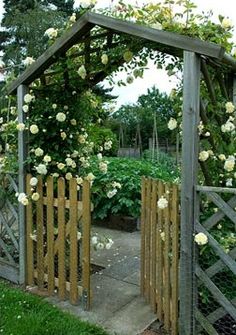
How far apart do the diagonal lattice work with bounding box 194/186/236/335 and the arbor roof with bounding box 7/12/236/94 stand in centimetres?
86

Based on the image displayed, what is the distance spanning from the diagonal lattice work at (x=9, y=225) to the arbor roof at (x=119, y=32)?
3.05ft

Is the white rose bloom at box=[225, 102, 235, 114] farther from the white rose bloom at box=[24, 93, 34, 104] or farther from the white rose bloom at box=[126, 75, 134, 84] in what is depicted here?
the white rose bloom at box=[24, 93, 34, 104]

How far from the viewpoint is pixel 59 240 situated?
3.38 meters

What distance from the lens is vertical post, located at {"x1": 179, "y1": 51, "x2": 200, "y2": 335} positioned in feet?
8.21

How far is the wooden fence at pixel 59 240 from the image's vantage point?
318 centimetres

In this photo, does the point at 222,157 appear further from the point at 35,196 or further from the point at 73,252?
the point at 35,196

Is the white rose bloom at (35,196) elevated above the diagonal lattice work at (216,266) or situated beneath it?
elevated above

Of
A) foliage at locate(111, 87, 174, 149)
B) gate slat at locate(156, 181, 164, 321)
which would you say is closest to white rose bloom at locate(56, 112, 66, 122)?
gate slat at locate(156, 181, 164, 321)

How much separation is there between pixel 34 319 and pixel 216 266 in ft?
4.53

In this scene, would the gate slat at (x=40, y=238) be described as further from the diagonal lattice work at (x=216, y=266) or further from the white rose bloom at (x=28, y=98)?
the diagonal lattice work at (x=216, y=266)

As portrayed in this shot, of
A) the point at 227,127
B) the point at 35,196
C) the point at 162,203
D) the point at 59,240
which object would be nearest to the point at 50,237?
the point at 59,240

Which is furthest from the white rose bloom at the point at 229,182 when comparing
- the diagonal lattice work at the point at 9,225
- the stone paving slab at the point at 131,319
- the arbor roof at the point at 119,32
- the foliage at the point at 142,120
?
the foliage at the point at 142,120

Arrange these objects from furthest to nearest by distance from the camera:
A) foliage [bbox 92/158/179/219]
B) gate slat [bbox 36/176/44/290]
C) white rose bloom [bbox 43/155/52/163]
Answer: foliage [bbox 92/158/179/219], gate slat [bbox 36/176/44/290], white rose bloom [bbox 43/155/52/163]

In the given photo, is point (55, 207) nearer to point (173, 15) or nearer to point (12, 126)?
point (12, 126)
